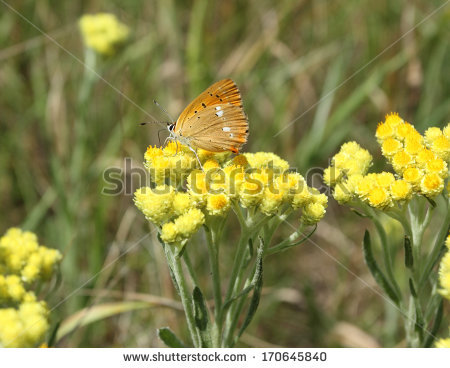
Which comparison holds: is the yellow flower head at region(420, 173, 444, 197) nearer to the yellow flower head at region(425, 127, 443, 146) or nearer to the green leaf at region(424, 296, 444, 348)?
the yellow flower head at region(425, 127, 443, 146)

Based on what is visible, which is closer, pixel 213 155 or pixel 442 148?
pixel 442 148

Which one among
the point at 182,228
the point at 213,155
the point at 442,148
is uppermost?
the point at 213,155

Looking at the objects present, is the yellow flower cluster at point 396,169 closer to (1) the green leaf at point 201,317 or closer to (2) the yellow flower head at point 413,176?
(2) the yellow flower head at point 413,176

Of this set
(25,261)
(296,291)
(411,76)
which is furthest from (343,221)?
(25,261)

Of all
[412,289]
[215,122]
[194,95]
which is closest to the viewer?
[412,289]

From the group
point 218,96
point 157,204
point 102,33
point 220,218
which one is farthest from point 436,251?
point 102,33

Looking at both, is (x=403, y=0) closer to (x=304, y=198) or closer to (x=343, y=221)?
(x=343, y=221)

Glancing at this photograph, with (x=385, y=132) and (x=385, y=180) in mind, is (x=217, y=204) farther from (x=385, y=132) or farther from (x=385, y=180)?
(x=385, y=132)
